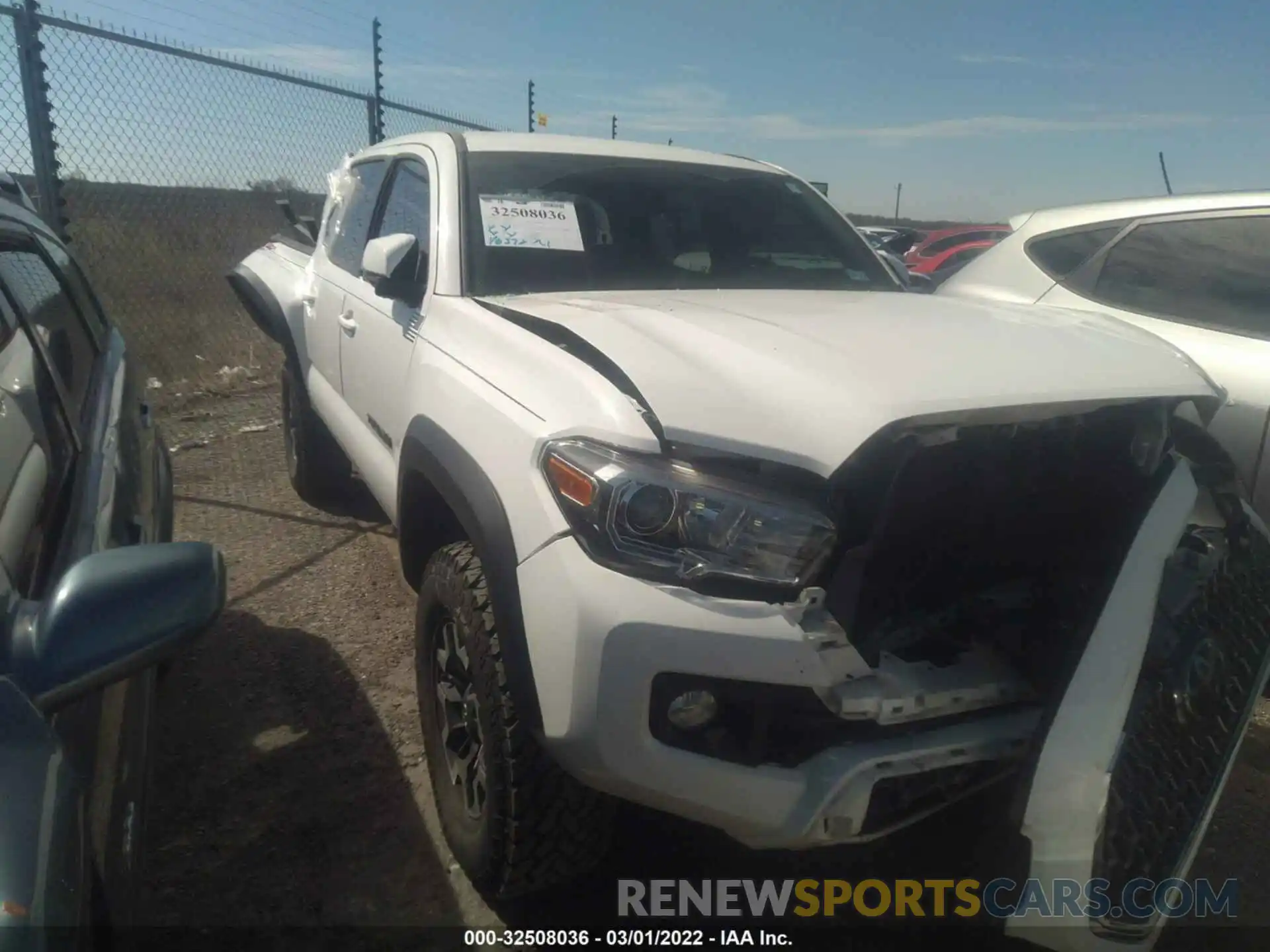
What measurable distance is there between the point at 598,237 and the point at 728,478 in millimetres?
1572

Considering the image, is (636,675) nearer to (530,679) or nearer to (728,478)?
(530,679)

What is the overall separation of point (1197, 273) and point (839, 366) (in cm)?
238

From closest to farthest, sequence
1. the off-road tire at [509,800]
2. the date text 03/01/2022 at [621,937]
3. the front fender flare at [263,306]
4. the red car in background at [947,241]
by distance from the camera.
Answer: the off-road tire at [509,800], the date text 03/01/2022 at [621,937], the front fender flare at [263,306], the red car in background at [947,241]

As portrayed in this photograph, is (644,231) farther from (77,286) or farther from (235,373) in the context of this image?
(235,373)

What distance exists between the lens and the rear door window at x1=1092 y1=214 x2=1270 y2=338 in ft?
10.6

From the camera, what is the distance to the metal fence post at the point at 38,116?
210 inches

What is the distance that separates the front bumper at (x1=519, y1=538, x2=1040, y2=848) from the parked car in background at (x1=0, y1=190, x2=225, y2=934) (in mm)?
624

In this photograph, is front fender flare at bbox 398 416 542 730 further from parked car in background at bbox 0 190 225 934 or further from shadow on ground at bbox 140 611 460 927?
shadow on ground at bbox 140 611 460 927

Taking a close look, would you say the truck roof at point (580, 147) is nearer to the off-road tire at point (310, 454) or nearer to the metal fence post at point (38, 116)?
the off-road tire at point (310, 454)

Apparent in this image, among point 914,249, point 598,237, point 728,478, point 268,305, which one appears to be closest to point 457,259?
point 598,237

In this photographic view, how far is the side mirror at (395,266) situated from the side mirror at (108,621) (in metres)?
1.63

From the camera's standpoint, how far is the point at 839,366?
1857mm

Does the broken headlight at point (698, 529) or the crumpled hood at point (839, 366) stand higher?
the crumpled hood at point (839, 366)

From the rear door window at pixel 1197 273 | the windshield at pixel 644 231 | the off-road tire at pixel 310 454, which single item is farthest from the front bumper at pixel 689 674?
the off-road tire at pixel 310 454
